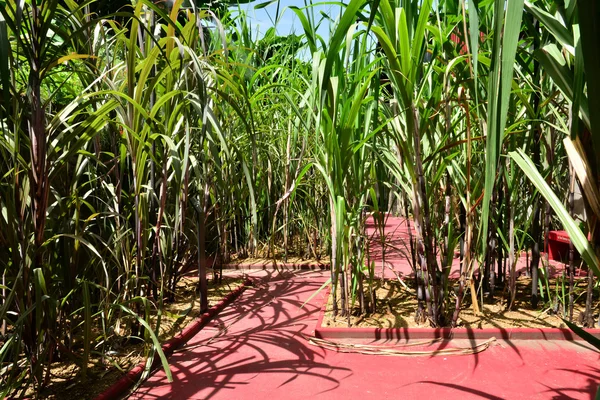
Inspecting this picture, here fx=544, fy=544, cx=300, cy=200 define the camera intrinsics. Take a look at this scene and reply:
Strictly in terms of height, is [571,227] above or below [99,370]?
above

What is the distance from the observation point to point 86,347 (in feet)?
5.06

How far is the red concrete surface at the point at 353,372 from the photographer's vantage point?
5.97 ft

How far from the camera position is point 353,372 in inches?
79.5

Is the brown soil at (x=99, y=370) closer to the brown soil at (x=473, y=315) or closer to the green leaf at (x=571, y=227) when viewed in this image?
the brown soil at (x=473, y=315)

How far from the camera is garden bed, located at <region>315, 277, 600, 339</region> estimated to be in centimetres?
228

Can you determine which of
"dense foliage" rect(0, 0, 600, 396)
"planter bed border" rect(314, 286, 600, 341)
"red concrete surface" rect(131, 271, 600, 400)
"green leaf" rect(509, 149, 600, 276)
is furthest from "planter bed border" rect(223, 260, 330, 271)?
"green leaf" rect(509, 149, 600, 276)

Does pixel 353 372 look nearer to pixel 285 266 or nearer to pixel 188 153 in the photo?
pixel 188 153

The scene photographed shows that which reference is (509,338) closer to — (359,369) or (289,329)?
(359,369)

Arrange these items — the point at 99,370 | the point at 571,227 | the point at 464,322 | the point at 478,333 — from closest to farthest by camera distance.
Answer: the point at 571,227 < the point at 99,370 < the point at 478,333 < the point at 464,322

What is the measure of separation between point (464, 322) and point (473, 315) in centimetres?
11

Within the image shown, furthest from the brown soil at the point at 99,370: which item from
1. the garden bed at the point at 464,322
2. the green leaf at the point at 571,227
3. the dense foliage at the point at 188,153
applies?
the green leaf at the point at 571,227

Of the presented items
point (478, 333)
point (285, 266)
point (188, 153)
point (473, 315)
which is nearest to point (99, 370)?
point (188, 153)

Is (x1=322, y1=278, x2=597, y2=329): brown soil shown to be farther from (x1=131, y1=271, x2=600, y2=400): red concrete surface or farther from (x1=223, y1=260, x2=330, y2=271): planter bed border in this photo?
(x1=223, y1=260, x2=330, y2=271): planter bed border

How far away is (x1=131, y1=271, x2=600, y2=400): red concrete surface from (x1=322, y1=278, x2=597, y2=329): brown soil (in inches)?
4.9
